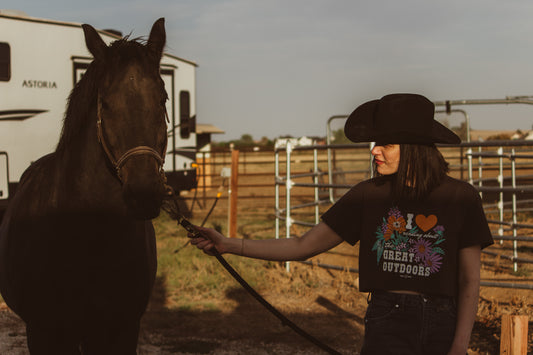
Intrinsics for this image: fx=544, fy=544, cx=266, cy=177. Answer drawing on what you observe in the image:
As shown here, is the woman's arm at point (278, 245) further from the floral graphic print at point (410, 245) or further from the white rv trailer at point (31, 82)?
the white rv trailer at point (31, 82)

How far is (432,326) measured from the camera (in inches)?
76.6

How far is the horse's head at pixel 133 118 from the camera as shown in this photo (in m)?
2.22

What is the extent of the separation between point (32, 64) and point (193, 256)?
4.13 m

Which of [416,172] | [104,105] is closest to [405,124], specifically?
[416,172]

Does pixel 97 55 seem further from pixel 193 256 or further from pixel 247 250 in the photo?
pixel 193 256

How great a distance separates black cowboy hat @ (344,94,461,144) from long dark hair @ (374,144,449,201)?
0.12 feet

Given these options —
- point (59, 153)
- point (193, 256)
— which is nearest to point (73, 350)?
point (59, 153)

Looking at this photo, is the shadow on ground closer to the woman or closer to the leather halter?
the leather halter

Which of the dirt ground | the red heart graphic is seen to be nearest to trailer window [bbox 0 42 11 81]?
the dirt ground

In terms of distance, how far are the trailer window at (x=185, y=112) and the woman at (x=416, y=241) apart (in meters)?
10.2

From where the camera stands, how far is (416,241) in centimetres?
203

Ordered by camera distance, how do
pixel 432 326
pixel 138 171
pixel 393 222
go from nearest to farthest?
pixel 432 326, pixel 393 222, pixel 138 171

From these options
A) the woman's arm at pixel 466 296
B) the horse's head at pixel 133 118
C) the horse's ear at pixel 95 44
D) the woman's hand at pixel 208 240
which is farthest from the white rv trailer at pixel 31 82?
the woman's arm at pixel 466 296

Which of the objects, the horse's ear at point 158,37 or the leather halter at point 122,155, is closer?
the leather halter at point 122,155
